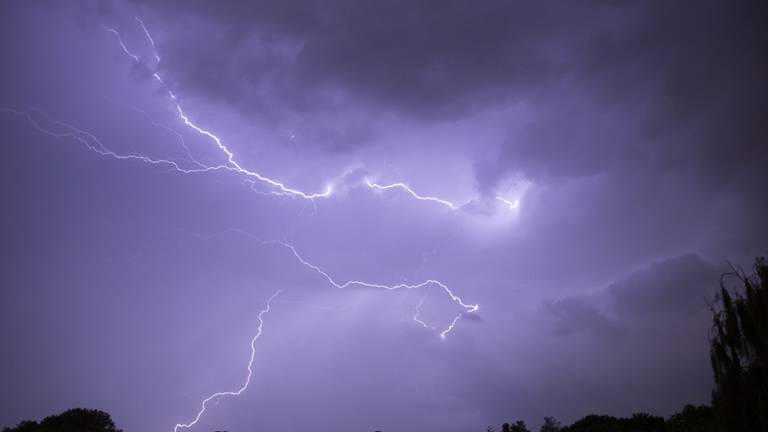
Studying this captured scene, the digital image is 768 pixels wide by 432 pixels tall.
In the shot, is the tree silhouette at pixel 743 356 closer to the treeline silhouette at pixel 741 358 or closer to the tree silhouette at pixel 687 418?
the treeline silhouette at pixel 741 358

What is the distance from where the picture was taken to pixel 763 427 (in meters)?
8.22

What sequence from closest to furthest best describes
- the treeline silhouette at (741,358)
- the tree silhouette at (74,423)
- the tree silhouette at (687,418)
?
the treeline silhouette at (741,358) < the tree silhouette at (687,418) < the tree silhouette at (74,423)

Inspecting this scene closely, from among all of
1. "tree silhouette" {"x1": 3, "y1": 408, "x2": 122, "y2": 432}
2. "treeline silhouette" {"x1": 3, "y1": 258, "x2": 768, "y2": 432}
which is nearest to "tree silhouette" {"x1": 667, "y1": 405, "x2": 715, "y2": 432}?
"treeline silhouette" {"x1": 3, "y1": 258, "x2": 768, "y2": 432}

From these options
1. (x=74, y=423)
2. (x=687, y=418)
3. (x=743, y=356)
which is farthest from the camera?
(x=74, y=423)

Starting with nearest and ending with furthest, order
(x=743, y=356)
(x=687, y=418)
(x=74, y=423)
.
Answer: (x=743, y=356) < (x=687, y=418) < (x=74, y=423)

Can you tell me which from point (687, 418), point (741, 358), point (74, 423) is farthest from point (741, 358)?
point (74, 423)

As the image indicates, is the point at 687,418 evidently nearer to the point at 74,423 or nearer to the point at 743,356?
the point at 743,356

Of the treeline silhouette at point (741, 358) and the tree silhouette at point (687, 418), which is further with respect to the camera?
the tree silhouette at point (687, 418)

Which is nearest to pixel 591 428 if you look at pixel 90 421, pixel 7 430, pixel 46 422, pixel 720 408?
pixel 720 408

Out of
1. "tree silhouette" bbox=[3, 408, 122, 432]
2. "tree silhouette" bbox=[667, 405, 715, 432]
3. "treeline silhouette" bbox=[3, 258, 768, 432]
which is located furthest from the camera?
"tree silhouette" bbox=[3, 408, 122, 432]

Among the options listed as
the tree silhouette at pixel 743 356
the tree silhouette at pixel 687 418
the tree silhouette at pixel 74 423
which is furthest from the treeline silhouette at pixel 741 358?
the tree silhouette at pixel 74 423

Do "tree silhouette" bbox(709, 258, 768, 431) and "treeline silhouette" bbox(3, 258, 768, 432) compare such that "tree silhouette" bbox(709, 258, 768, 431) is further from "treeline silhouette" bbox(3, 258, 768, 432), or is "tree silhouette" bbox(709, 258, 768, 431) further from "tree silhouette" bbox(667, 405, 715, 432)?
"tree silhouette" bbox(667, 405, 715, 432)

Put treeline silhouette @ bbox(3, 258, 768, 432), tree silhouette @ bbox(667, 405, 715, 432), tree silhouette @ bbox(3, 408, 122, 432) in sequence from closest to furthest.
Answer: treeline silhouette @ bbox(3, 258, 768, 432) → tree silhouette @ bbox(667, 405, 715, 432) → tree silhouette @ bbox(3, 408, 122, 432)

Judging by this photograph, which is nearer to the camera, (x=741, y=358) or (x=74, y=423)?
(x=741, y=358)
